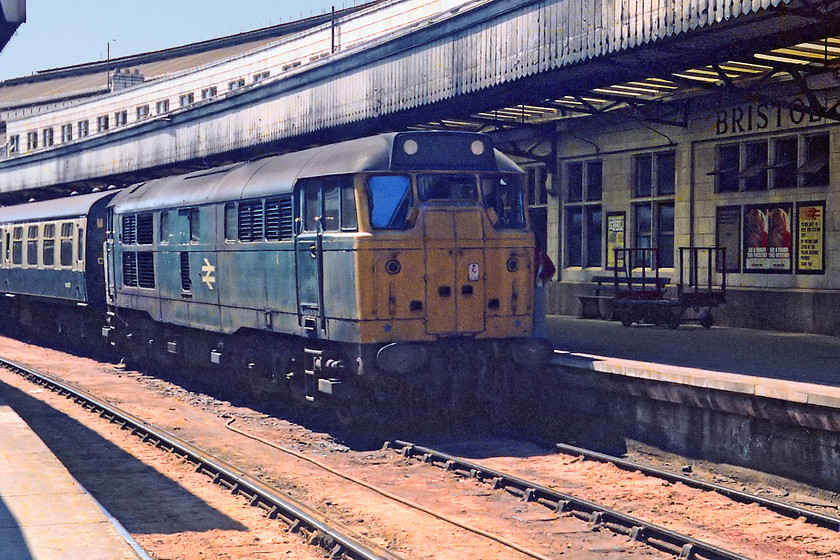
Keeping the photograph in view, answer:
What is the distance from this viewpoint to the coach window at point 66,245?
23156 mm

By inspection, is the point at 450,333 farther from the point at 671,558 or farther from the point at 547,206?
the point at 547,206

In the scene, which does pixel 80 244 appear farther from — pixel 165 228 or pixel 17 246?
pixel 17 246

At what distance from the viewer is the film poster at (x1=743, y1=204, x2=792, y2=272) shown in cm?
1931

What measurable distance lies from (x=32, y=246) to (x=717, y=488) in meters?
20.7

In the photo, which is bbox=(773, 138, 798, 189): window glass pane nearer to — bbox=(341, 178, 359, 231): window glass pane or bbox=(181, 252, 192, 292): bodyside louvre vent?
bbox=(341, 178, 359, 231): window glass pane

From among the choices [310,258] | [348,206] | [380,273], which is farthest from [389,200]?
[310,258]

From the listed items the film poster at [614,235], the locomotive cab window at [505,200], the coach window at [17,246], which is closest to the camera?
the locomotive cab window at [505,200]

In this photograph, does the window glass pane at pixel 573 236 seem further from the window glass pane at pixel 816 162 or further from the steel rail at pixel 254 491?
the steel rail at pixel 254 491

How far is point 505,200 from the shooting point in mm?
13422

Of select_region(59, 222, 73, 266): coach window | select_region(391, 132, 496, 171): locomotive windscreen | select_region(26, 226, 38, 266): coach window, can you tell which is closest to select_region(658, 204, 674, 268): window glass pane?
select_region(391, 132, 496, 171): locomotive windscreen

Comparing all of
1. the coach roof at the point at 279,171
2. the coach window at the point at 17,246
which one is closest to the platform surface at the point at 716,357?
the coach roof at the point at 279,171

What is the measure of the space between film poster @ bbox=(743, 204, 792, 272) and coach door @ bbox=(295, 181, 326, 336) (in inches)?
399

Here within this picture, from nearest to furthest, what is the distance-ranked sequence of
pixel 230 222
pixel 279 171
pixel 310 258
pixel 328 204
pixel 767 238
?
pixel 328 204 → pixel 310 258 → pixel 279 171 → pixel 230 222 → pixel 767 238

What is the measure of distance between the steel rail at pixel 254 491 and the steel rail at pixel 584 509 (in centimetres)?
201
